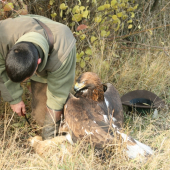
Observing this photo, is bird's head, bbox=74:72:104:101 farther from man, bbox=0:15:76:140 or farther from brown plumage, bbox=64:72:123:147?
man, bbox=0:15:76:140

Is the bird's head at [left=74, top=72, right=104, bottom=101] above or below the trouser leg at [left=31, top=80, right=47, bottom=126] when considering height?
above

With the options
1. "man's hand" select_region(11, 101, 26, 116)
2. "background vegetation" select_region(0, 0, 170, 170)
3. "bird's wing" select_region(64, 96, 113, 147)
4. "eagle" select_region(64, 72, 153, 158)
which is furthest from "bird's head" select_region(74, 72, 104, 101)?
"man's hand" select_region(11, 101, 26, 116)

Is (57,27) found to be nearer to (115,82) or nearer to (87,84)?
(87,84)

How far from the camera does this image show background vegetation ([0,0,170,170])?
2459mm

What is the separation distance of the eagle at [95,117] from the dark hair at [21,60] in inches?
37.0

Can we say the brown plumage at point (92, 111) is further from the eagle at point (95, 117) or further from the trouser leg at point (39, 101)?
the trouser leg at point (39, 101)

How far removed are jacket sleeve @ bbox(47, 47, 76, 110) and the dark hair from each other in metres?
0.66

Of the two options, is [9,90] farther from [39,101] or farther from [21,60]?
[21,60]

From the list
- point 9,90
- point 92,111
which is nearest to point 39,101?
point 9,90

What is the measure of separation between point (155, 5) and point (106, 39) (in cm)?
237

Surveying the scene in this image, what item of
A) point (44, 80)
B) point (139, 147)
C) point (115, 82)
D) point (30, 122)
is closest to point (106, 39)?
point (115, 82)

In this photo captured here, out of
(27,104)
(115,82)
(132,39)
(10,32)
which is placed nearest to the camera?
(10,32)

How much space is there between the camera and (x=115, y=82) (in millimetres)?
4773

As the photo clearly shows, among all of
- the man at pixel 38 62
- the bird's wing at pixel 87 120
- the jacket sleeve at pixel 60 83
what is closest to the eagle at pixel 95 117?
the bird's wing at pixel 87 120
